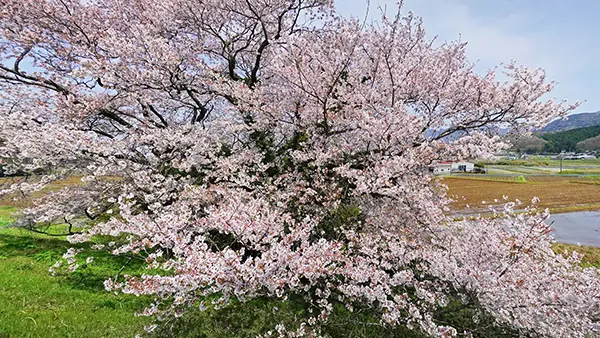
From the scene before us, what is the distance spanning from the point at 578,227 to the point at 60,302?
20347mm

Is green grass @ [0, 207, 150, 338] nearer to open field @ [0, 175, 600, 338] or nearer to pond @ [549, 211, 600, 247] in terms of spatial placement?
open field @ [0, 175, 600, 338]

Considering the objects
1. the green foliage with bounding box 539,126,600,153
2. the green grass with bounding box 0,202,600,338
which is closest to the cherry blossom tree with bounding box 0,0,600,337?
the green grass with bounding box 0,202,600,338

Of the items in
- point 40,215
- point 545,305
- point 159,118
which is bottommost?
point 545,305

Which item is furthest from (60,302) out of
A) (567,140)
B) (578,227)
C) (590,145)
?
(567,140)

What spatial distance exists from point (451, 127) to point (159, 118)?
6534mm

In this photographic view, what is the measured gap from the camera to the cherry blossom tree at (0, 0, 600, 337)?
3877mm

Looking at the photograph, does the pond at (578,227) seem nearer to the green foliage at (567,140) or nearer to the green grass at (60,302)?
the green grass at (60,302)

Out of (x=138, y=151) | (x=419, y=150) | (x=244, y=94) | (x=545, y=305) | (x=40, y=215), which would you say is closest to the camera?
(x=545, y=305)

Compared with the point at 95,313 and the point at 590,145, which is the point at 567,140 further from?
the point at 95,313

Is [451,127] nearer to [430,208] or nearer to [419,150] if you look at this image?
[419,150]

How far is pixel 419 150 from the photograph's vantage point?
5195 millimetres

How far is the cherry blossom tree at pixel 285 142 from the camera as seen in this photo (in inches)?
153

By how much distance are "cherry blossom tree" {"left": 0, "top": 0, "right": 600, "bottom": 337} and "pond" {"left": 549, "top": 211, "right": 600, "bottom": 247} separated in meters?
8.43

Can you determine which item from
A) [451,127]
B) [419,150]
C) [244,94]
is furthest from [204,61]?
[451,127]
